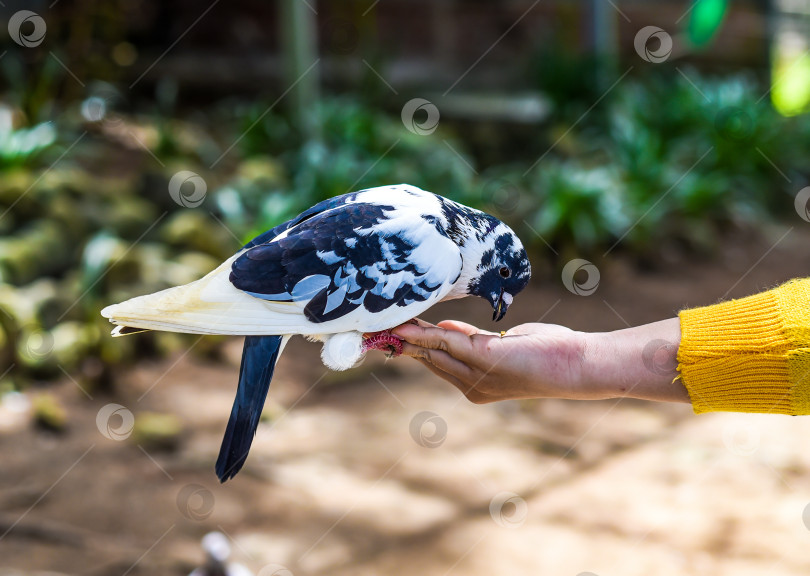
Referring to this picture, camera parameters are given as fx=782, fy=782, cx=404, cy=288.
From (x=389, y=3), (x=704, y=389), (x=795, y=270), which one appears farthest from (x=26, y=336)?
(x=389, y=3)

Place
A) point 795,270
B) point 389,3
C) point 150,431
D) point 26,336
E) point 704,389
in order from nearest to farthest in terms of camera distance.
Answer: point 704,389
point 150,431
point 26,336
point 795,270
point 389,3

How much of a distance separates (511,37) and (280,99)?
13.3 feet

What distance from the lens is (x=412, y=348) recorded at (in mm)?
2316

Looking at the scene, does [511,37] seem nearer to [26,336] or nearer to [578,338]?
[26,336]
